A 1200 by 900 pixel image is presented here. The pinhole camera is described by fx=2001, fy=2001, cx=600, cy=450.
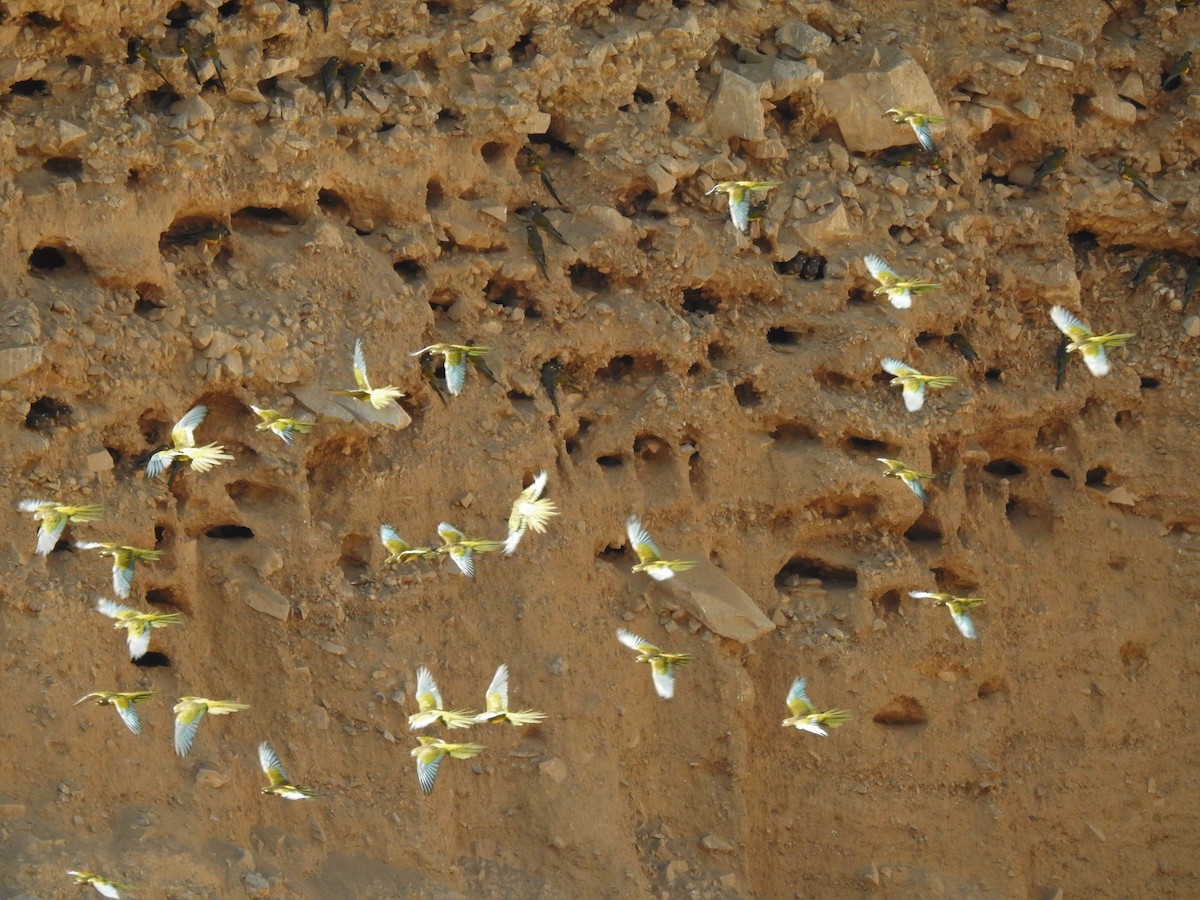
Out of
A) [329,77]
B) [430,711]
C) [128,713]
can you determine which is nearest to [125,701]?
[128,713]

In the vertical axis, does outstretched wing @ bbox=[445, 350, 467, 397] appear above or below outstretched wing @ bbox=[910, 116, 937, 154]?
below

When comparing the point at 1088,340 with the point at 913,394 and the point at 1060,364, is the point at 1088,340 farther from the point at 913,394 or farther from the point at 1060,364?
the point at 913,394

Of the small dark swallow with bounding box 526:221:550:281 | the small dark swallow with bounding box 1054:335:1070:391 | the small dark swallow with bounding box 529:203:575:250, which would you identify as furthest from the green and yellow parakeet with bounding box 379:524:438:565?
A: the small dark swallow with bounding box 1054:335:1070:391

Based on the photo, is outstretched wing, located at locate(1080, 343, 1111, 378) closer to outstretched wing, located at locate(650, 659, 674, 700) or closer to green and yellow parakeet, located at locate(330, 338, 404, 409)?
outstretched wing, located at locate(650, 659, 674, 700)

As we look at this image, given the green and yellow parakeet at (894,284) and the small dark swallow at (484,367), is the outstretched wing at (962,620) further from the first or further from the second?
the small dark swallow at (484,367)

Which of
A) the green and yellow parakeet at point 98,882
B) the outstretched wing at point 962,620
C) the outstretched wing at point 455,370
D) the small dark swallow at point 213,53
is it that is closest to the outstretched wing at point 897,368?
the outstretched wing at point 962,620

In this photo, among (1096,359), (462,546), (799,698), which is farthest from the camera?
(1096,359)

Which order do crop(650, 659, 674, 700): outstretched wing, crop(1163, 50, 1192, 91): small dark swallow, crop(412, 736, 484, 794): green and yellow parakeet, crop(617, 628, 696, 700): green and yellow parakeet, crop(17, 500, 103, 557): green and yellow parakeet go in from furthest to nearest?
crop(1163, 50, 1192, 91): small dark swallow
crop(650, 659, 674, 700): outstretched wing
crop(617, 628, 696, 700): green and yellow parakeet
crop(412, 736, 484, 794): green and yellow parakeet
crop(17, 500, 103, 557): green and yellow parakeet

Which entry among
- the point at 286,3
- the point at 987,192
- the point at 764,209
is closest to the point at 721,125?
the point at 764,209
